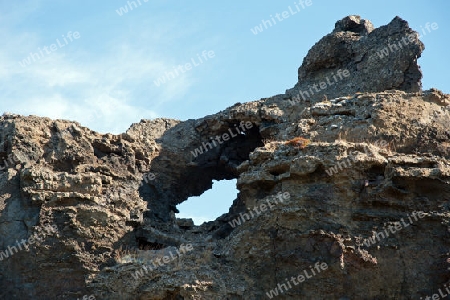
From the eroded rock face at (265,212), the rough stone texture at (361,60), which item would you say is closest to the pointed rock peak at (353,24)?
the rough stone texture at (361,60)

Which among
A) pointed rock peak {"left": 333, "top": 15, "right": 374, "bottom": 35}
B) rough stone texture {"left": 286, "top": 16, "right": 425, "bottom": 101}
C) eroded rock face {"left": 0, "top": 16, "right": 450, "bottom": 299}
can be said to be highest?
pointed rock peak {"left": 333, "top": 15, "right": 374, "bottom": 35}

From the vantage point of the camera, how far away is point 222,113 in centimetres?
2875

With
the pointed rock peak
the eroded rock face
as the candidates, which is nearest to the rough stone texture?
the pointed rock peak

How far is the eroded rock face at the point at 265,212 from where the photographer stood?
19875mm

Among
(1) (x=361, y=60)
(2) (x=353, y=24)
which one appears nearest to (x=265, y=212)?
(1) (x=361, y=60)

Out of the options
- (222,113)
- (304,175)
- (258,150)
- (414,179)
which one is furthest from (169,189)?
(414,179)

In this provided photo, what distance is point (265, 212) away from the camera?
21.2 m

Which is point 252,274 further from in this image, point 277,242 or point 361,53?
point 361,53

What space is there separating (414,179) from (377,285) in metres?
3.22

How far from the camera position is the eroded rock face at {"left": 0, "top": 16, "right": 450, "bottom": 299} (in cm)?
1988

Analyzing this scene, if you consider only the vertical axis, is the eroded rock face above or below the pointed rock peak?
below

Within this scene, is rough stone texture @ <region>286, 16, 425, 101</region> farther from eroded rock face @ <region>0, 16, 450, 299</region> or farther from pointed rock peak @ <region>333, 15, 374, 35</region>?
eroded rock face @ <region>0, 16, 450, 299</region>

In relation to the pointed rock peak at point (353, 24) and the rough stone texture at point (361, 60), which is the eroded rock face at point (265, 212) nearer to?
the rough stone texture at point (361, 60)

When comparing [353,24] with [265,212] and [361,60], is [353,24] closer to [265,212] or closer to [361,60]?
[361,60]
